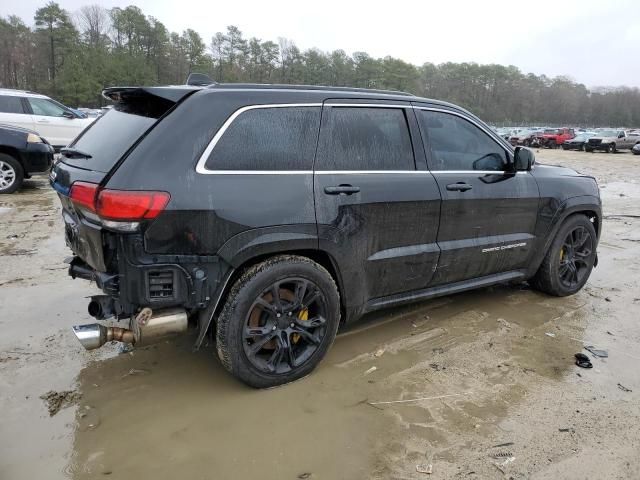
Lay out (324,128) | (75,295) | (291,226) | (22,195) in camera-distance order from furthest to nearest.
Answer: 1. (22,195)
2. (75,295)
3. (324,128)
4. (291,226)

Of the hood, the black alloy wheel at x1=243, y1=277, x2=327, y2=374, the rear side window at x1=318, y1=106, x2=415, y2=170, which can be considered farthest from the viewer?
the hood

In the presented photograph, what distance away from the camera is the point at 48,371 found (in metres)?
3.26

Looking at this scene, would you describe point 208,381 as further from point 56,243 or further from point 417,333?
point 56,243

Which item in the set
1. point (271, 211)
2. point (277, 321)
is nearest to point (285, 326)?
point (277, 321)

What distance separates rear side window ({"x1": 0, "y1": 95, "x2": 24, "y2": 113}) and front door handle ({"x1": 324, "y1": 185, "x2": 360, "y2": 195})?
12.0 metres

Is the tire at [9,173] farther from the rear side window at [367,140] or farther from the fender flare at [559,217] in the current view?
the fender flare at [559,217]

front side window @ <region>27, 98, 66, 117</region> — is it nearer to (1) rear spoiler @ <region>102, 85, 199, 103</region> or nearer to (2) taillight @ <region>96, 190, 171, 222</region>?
(1) rear spoiler @ <region>102, 85, 199, 103</region>

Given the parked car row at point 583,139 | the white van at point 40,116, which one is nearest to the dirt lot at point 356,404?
the white van at point 40,116

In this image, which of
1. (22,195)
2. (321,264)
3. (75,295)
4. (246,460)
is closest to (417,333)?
(321,264)

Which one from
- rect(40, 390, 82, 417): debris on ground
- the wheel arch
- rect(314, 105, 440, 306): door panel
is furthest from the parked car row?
rect(40, 390, 82, 417): debris on ground

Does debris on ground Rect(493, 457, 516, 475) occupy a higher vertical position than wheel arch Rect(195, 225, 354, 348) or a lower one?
lower

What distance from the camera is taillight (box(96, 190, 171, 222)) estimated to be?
2527 mm

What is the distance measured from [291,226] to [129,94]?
131 cm

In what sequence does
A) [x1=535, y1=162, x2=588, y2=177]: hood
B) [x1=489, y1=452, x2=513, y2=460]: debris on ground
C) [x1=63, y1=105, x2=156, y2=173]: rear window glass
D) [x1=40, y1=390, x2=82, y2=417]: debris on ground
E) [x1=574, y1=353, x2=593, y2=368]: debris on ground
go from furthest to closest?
[x1=535, y1=162, x2=588, y2=177]: hood, [x1=574, y1=353, x2=593, y2=368]: debris on ground, [x1=40, y1=390, x2=82, y2=417]: debris on ground, [x1=63, y1=105, x2=156, y2=173]: rear window glass, [x1=489, y1=452, x2=513, y2=460]: debris on ground
